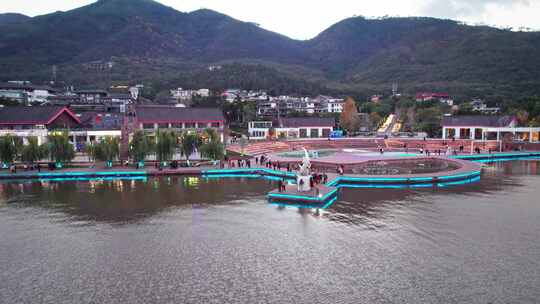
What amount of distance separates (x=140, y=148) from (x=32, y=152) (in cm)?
1179

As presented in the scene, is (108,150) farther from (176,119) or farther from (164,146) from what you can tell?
(176,119)

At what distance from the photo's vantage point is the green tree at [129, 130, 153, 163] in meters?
49.6

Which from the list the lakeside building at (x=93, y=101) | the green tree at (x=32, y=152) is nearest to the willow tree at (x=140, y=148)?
the green tree at (x=32, y=152)

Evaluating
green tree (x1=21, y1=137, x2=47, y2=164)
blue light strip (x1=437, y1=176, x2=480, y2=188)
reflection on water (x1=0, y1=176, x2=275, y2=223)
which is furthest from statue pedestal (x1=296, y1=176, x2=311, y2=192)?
green tree (x1=21, y1=137, x2=47, y2=164)

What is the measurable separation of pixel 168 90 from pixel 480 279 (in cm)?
11800

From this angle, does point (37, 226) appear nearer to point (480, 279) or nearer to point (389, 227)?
point (389, 227)

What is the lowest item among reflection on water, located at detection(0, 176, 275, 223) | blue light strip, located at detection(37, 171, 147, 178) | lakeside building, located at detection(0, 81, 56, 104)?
reflection on water, located at detection(0, 176, 275, 223)

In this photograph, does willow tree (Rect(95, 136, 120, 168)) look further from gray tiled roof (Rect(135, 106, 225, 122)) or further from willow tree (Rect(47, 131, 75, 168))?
gray tiled roof (Rect(135, 106, 225, 122))

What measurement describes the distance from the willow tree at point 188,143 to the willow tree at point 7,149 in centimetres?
1866

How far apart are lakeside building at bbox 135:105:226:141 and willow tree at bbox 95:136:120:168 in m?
11.1

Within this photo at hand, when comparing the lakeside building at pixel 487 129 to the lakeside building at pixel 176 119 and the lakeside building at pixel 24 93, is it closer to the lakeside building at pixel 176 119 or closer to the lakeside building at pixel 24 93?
the lakeside building at pixel 176 119

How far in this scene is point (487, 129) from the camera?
235ft

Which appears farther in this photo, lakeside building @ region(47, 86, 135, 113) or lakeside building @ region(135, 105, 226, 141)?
lakeside building @ region(47, 86, 135, 113)

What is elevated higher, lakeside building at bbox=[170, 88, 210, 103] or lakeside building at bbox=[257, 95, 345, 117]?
lakeside building at bbox=[170, 88, 210, 103]
